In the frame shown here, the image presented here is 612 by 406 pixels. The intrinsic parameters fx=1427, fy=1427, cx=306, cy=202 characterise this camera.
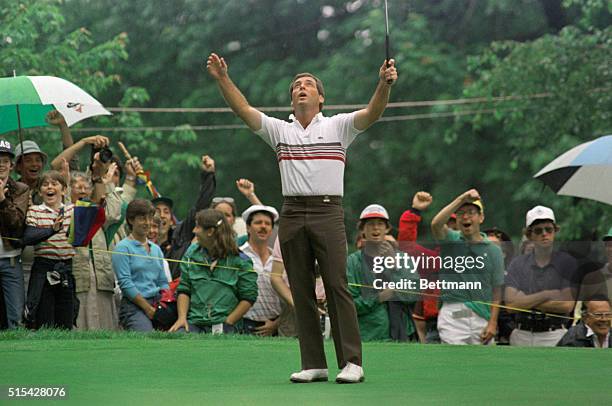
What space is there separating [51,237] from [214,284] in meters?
1.47

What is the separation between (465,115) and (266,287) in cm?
1707

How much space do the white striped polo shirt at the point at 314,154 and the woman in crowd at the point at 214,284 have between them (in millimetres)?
4137

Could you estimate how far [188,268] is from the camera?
12469 mm

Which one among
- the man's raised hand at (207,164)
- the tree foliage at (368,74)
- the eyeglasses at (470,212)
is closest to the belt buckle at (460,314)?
the eyeglasses at (470,212)

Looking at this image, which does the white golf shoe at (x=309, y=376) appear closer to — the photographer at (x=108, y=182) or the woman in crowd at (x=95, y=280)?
the woman in crowd at (x=95, y=280)

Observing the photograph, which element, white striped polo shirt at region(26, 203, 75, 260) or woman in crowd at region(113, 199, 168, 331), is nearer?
white striped polo shirt at region(26, 203, 75, 260)

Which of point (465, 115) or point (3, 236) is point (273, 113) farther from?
point (3, 236)

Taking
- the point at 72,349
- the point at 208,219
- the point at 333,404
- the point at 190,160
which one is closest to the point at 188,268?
the point at 208,219

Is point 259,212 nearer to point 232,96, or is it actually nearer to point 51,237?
point 51,237

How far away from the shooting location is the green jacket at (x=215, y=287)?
12.4 m

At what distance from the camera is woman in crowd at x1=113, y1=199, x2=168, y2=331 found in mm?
12438

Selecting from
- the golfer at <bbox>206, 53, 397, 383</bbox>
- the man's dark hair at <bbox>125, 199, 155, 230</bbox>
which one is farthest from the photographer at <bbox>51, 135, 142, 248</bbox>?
the golfer at <bbox>206, 53, 397, 383</bbox>

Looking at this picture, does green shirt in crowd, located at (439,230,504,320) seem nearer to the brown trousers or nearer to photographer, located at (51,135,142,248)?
photographer, located at (51,135,142,248)

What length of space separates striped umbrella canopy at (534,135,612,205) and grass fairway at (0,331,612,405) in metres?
2.77
